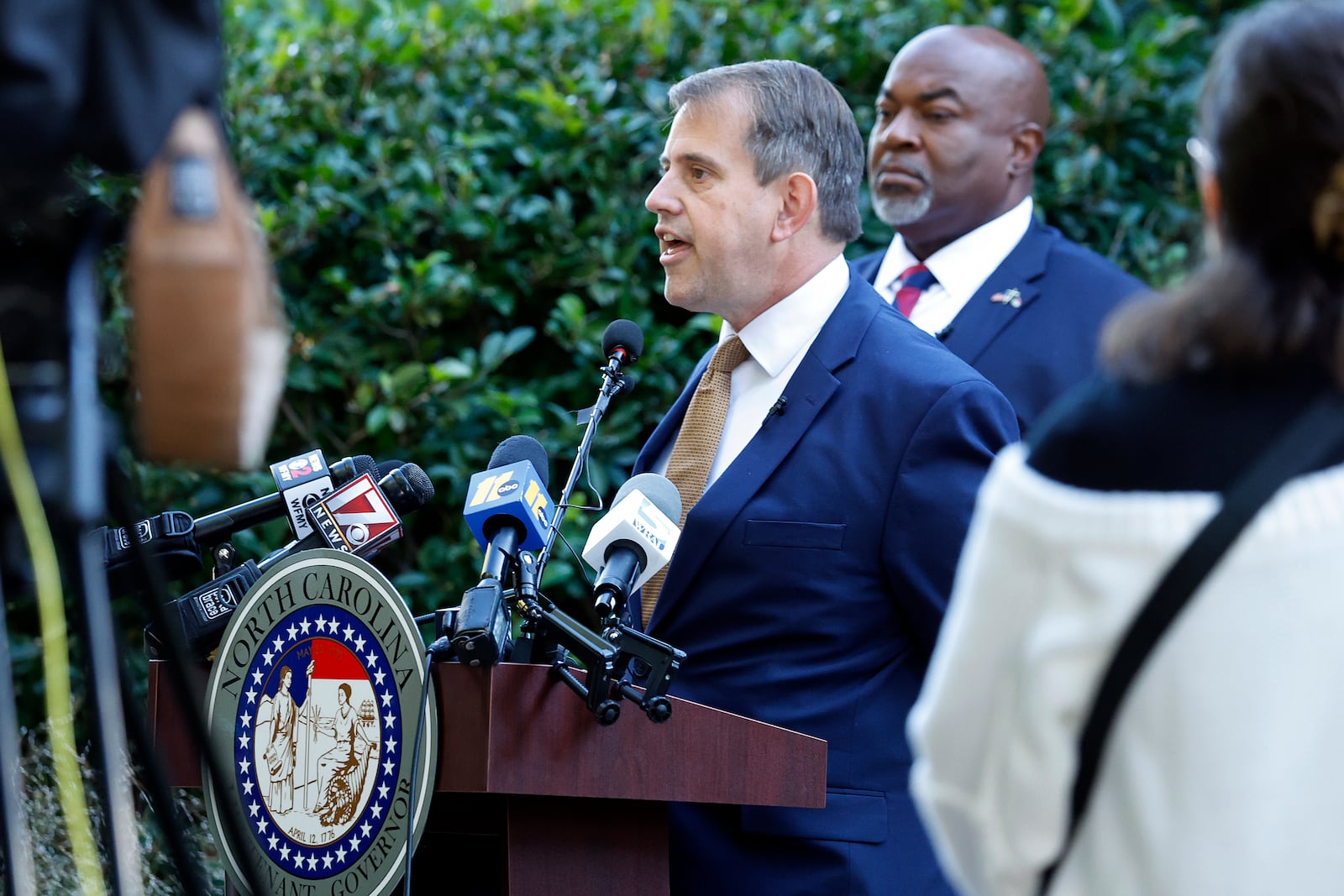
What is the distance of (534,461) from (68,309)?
138 centimetres

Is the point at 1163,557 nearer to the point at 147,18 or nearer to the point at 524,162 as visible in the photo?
the point at 147,18

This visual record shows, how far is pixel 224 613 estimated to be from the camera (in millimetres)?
2479

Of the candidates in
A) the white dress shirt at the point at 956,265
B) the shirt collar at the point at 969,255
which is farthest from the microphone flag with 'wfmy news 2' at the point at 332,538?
the shirt collar at the point at 969,255

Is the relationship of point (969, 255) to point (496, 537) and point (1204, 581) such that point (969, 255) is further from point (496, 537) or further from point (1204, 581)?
point (1204, 581)

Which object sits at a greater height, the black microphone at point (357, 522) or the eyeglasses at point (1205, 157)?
the eyeglasses at point (1205, 157)

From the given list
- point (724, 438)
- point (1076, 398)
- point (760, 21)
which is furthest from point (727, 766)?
point (760, 21)

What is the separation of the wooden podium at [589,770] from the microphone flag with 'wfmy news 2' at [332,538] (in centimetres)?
10

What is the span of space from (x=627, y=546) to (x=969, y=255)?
2.22 meters

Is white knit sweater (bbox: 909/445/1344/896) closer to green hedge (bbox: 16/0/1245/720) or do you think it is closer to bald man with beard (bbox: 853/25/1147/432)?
bald man with beard (bbox: 853/25/1147/432)

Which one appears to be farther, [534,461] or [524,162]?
[524,162]

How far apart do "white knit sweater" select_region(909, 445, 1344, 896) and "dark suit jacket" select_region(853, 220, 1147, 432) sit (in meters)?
2.54

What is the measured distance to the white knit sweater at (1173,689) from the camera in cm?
121

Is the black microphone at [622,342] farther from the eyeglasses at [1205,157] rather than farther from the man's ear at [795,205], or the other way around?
the eyeglasses at [1205,157]

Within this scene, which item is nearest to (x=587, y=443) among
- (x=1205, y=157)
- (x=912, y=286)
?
(x=1205, y=157)
